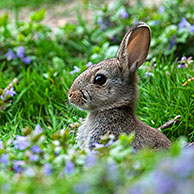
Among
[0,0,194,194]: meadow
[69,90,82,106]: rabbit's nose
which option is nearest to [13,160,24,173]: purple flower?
[0,0,194,194]: meadow

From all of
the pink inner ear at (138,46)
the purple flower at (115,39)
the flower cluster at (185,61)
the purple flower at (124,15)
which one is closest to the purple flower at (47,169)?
the pink inner ear at (138,46)

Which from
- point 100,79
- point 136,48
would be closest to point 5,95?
point 100,79

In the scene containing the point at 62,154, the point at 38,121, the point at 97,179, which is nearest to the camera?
the point at 97,179

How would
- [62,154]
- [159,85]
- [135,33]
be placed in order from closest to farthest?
[62,154]
[135,33]
[159,85]

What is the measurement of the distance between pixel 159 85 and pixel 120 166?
10.4 ft

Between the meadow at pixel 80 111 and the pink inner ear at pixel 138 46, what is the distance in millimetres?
738

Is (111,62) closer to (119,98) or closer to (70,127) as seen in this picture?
(119,98)

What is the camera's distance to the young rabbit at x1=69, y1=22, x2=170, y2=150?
15.1 ft

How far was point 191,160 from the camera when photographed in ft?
7.95

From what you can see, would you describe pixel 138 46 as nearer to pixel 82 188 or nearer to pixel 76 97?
pixel 76 97

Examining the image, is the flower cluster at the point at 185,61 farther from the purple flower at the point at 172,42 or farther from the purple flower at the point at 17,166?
the purple flower at the point at 17,166

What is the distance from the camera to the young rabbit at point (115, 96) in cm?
460

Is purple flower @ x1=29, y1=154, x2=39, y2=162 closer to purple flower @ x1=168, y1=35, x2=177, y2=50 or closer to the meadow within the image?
the meadow

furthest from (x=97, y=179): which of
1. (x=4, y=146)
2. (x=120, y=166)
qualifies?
(x=4, y=146)
